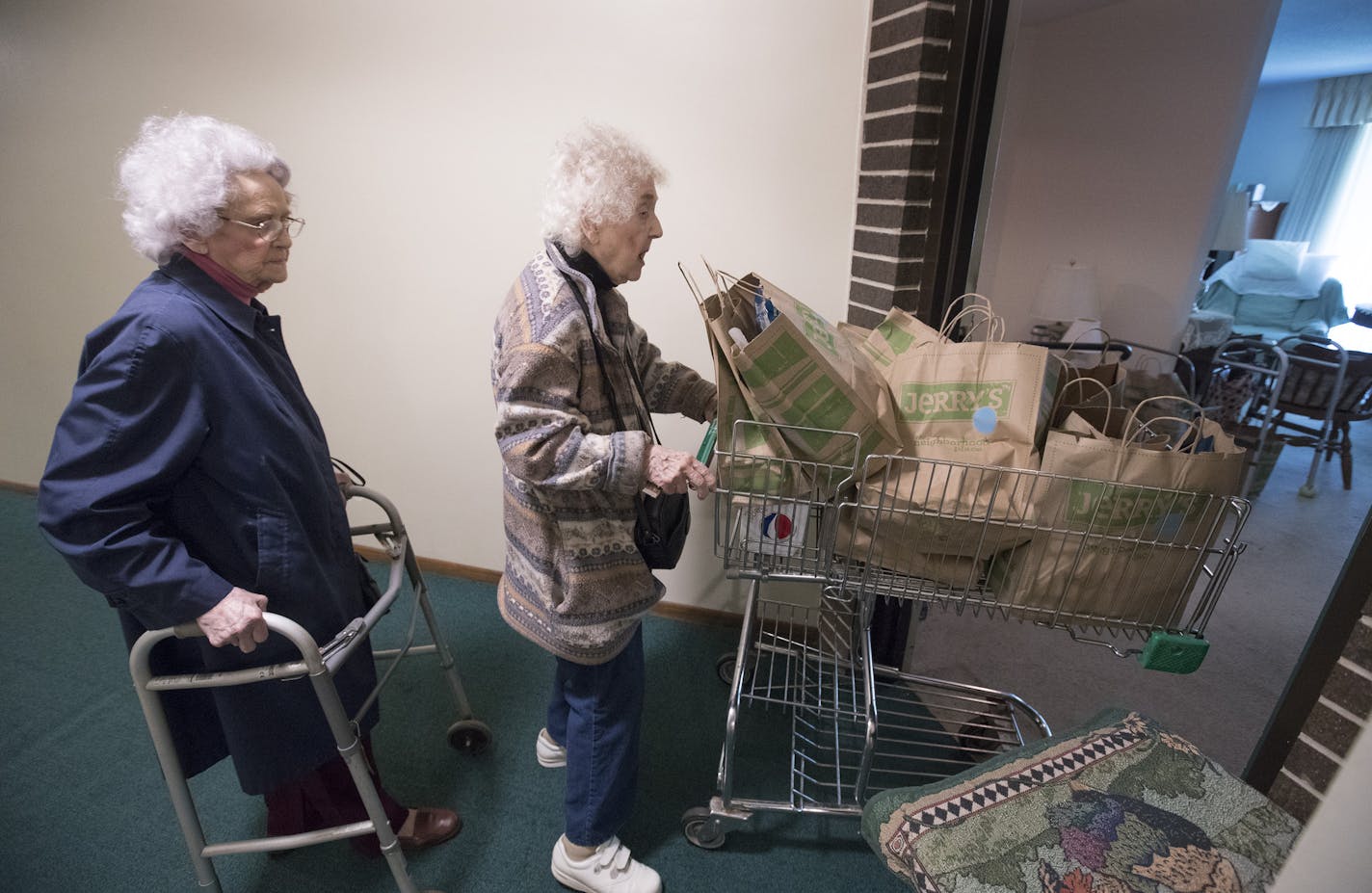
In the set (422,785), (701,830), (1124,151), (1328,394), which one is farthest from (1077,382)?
(1124,151)

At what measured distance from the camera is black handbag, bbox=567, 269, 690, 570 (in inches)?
53.8

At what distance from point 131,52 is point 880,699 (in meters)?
3.59

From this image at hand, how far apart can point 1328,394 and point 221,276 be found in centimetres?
284

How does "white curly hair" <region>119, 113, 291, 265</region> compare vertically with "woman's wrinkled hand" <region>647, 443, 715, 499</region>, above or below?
above

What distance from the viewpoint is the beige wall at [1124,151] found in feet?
8.75

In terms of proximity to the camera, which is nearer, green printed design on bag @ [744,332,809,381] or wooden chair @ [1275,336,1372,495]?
green printed design on bag @ [744,332,809,381]

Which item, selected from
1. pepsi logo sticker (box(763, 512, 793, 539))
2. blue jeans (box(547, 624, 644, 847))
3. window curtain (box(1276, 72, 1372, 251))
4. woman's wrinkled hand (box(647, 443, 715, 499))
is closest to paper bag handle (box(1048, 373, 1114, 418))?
pepsi logo sticker (box(763, 512, 793, 539))

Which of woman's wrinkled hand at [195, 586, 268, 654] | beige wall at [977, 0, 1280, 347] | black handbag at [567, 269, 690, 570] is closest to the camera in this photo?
woman's wrinkled hand at [195, 586, 268, 654]

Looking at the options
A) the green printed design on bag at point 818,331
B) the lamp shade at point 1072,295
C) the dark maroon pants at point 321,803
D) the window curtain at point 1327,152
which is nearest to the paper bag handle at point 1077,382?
the green printed design on bag at point 818,331

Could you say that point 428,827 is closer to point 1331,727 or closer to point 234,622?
point 234,622

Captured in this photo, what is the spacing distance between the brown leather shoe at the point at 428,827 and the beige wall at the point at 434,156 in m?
1.14

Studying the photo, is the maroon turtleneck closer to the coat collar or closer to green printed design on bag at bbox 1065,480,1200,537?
the coat collar

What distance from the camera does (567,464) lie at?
1179 mm

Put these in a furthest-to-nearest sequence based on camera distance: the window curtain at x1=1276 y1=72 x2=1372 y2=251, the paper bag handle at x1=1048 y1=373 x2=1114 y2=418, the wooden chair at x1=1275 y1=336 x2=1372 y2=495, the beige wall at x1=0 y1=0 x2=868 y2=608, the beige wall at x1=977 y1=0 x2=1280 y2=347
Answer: the beige wall at x1=977 y1=0 x2=1280 y2=347 → the beige wall at x1=0 y1=0 x2=868 y2=608 → the wooden chair at x1=1275 y1=336 x2=1372 y2=495 → the window curtain at x1=1276 y1=72 x2=1372 y2=251 → the paper bag handle at x1=1048 y1=373 x2=1114 y2=418
